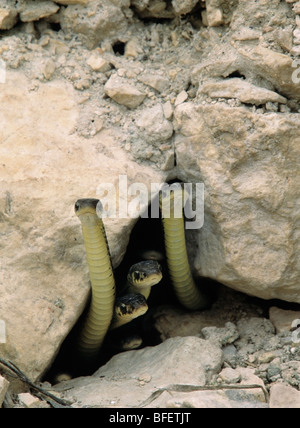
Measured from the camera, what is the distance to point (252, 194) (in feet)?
9.94

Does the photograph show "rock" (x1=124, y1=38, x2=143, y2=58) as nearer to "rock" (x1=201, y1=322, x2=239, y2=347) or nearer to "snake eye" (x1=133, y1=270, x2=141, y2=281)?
"snake eye" (x1=133, y1=270, x2=141, y2=281)

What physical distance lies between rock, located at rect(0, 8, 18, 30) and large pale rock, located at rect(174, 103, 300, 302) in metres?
1.20

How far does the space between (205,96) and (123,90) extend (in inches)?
20.7

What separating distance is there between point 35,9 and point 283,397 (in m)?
2.70

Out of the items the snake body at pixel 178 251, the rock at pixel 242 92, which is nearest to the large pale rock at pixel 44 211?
the snake body at pixel 178 251

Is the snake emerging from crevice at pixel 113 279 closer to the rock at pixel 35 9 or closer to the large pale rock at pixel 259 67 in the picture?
the large pale rock at pixel 259 67

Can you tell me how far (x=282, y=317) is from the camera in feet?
11.0

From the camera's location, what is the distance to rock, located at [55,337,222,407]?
266 centimetres

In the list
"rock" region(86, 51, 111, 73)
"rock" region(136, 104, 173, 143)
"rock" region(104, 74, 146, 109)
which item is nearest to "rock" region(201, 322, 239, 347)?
"rock" region(136, 104, 173, 143)

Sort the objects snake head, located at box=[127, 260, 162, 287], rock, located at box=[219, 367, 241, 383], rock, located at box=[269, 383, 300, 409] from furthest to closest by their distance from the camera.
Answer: snake head, located at box=[127, 260, 162, 287] → rock, located at box=[219, 367, 241, 383] → rock, located at box=[269, 383, 300, 409]

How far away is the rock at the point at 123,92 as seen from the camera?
3332 mm

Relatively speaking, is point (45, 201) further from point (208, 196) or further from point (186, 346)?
point (186, 346)

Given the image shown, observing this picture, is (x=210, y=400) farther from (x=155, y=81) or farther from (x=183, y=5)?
(x=183, y=5)

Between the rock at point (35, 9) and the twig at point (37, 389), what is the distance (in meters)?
2.10
